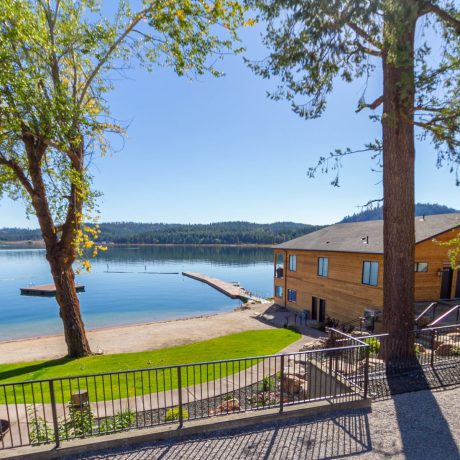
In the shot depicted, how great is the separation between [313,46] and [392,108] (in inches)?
103

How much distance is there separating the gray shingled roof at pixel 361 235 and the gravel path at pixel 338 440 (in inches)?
506

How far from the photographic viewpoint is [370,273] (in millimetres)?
18484

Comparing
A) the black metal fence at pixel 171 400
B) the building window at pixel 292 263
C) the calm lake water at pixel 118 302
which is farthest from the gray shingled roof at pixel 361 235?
the calm lake water at pixel 118 302

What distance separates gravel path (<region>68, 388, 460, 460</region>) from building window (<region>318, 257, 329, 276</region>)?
16827mm

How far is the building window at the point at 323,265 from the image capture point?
22516mm

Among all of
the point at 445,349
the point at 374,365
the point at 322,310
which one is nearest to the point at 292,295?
the point at 322,310

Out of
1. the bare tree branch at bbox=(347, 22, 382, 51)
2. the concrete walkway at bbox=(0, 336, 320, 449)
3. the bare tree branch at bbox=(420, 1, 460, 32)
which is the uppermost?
the bare tree branch at bbox=(347, 22, 382, 51)

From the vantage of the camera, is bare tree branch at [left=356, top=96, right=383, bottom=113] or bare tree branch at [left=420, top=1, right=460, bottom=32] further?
bare tree branch at [left=356, top=96, right=383, bottom=113]

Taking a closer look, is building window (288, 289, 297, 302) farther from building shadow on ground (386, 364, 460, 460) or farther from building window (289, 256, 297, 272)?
building shadow on ground (386, 364, 460, 460)

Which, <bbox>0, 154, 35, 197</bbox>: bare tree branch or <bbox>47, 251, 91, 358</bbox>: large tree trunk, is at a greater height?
<bbox>0, 154, 35, 197</bbox>: bare tree branch

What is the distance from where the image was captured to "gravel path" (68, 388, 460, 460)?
4629 millimetres

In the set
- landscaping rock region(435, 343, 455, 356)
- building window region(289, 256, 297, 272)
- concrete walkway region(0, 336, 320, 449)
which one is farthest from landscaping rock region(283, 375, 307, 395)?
building window region(289, 256, 297, 272)

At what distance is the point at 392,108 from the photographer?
300 inches

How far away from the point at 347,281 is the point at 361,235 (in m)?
3.93
